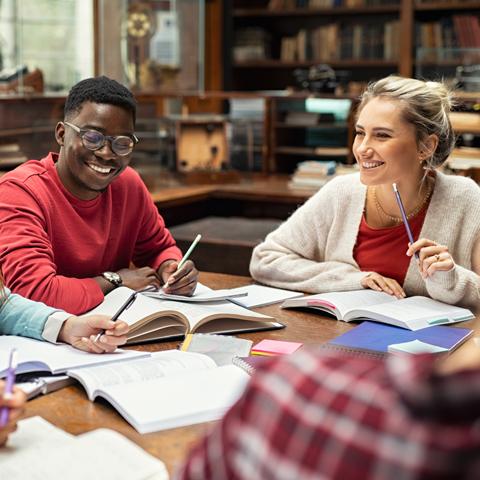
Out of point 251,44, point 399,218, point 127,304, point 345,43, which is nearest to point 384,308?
point 399,218

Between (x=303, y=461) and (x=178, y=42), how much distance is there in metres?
4.52

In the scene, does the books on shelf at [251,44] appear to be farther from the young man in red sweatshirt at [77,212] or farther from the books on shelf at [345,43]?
the young man in red sweatshirt at [77,212]

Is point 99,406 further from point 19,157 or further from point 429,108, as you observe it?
point 19,157

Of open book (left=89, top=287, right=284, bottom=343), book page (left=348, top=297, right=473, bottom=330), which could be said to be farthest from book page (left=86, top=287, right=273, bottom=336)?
book page (left=348, top=297, right=473, bottom=330)

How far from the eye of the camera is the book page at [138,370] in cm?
144

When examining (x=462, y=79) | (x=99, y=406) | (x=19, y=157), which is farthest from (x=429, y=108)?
(x=462, y=79)

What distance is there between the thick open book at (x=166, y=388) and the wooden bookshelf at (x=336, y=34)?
509 centimetres

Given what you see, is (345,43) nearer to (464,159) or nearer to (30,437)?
(464,159)

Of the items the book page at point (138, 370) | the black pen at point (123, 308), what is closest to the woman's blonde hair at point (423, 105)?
the black pen at point (123, 308)

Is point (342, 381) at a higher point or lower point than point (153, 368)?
higher

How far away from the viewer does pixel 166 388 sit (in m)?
1.41

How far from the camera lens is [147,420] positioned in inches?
50.8

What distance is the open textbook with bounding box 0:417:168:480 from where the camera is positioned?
1091 mm

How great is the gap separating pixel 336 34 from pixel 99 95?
4.82 metres
